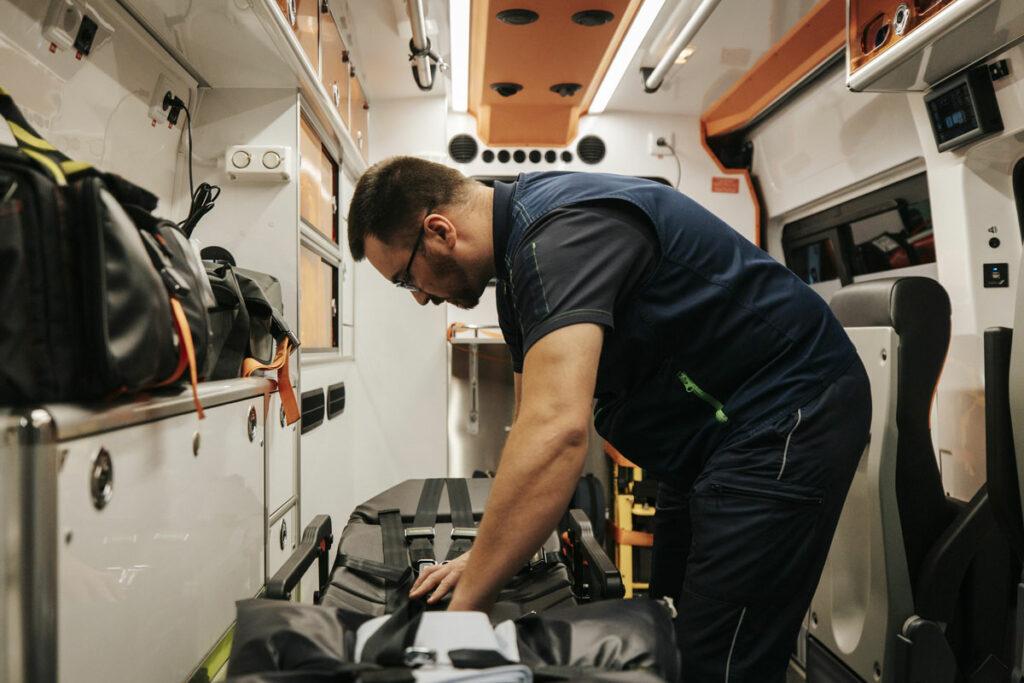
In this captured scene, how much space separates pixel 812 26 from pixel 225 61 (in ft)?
9.00

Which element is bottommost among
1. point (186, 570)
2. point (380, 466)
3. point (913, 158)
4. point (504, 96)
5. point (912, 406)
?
point (380, 466)

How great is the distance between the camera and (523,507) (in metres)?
1.16

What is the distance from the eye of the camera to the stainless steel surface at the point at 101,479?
90 centimetres

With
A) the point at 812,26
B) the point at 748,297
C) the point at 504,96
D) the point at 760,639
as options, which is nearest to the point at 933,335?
the point at 748,297

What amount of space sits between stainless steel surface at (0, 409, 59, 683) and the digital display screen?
116 inches

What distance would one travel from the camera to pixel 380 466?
165 inches

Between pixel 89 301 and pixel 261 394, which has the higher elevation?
pixel 89 301

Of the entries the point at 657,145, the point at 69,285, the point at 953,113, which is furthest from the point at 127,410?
the point at 657,145

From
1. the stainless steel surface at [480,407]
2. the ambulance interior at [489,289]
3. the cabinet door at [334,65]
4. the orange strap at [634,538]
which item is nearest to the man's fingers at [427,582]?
the ambulance interior at [489,289]

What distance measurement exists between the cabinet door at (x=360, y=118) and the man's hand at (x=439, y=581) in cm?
273

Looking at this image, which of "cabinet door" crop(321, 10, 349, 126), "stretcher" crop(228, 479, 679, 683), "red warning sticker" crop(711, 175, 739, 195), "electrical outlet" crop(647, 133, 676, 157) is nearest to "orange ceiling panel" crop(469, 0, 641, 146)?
"electrical outlet" crop(647, 133, 676, 157)

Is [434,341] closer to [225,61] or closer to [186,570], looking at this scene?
[225,61]

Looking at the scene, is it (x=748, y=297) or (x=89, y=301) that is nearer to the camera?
(x=89, y=301)

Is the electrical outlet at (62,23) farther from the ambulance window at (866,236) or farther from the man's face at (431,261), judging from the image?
the ambulance window at (866,236)
